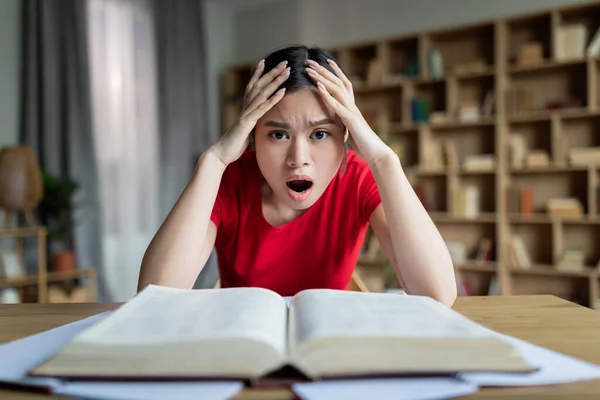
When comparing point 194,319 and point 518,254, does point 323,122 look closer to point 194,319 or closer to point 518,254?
point 194,319

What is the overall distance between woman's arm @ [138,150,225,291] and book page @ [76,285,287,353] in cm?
30

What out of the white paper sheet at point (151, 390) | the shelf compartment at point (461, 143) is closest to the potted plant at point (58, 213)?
the shelf compartment at point (461, 143)

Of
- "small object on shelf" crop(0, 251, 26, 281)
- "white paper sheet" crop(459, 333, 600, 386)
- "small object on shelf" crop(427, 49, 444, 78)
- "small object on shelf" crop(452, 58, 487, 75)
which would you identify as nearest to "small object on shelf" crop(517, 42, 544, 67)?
"small object on shelf" crop(452, 58, 487, 75)

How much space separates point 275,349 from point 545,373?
0.80ft

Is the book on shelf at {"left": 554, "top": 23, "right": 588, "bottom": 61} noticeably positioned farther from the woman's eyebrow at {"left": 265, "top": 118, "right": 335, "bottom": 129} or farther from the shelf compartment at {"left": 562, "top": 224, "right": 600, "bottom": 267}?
the woman's eyebrow at {"left": 265, "top": 118, "right": 335, "bottom": 129}

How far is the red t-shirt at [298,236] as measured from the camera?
1.21 meters

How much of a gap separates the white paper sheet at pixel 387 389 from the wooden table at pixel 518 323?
13mm

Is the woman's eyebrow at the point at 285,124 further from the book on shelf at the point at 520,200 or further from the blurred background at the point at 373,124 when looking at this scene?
the book on shelf at the point at 520,200

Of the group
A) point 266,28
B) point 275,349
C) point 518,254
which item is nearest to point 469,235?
point 518,254

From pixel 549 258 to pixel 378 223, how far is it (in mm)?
3354

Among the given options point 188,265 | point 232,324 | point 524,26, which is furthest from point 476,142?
point 232,324

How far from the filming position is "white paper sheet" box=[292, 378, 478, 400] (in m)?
0.41

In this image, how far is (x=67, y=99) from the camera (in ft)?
12.1

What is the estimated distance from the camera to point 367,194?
120 cm
